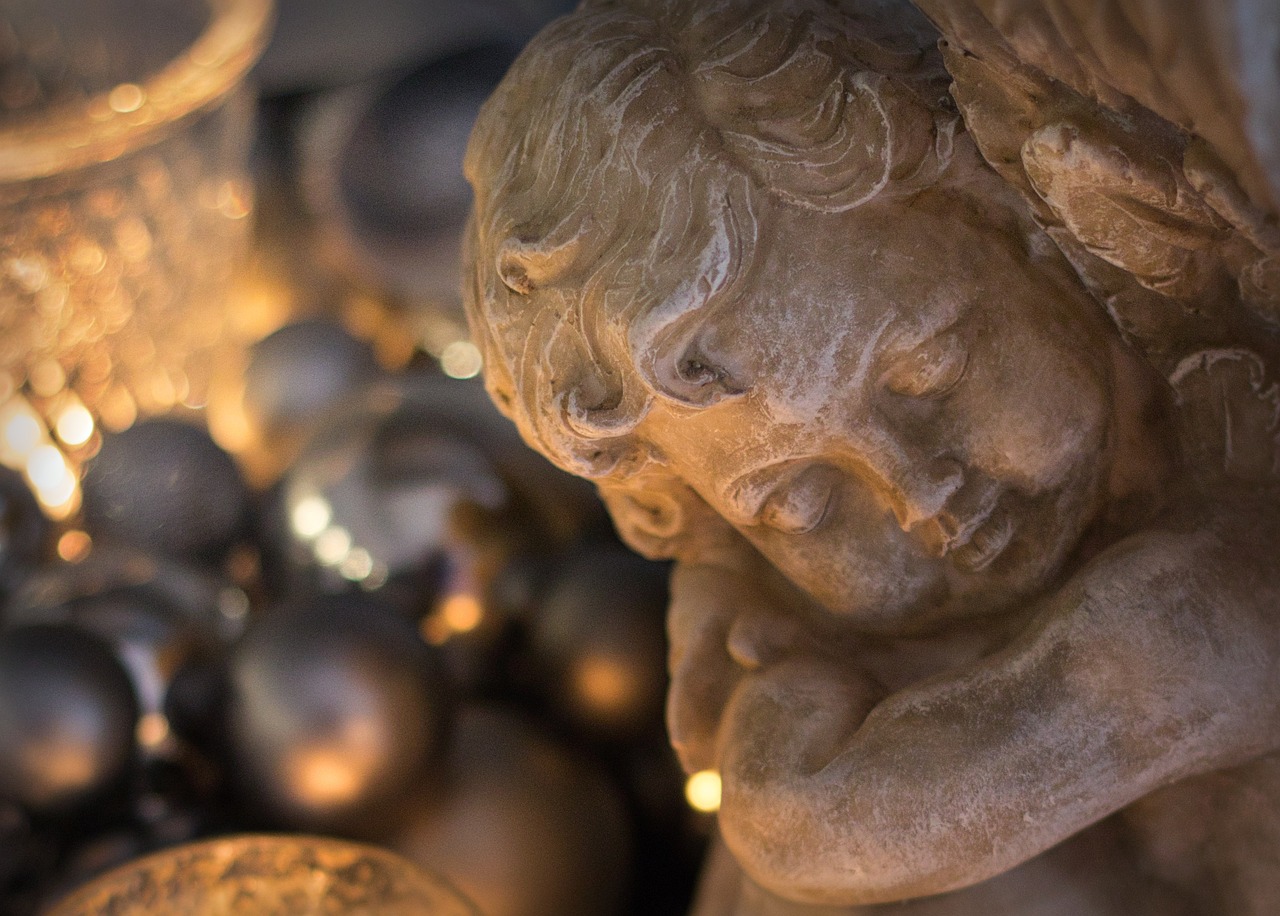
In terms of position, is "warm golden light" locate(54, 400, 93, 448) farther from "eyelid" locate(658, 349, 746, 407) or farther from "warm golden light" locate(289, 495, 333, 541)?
"eyelid" locate(658, 349, 746, 407)

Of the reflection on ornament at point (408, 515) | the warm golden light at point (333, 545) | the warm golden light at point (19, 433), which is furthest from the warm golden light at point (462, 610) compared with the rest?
the warm golden light at point (19, 433)

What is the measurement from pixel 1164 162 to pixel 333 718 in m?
0.74

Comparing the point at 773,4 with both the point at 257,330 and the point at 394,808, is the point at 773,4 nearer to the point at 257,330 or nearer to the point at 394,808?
the point at 394,808

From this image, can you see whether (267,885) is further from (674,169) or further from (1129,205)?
(1129,205)

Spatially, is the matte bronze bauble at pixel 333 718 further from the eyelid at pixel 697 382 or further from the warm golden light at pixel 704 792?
the eyelid at pixel 697 382

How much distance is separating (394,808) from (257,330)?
50.1 inches

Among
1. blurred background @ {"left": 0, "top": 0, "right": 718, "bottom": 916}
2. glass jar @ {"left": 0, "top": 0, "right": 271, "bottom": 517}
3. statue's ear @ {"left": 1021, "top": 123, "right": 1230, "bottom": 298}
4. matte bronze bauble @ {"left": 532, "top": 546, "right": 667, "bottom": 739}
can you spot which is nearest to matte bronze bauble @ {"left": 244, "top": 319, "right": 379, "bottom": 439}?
blurred background @ {"left": 0, "top": 0, "right": 718, "bottom": 916}

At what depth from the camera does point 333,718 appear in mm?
1021

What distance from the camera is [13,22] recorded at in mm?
2170

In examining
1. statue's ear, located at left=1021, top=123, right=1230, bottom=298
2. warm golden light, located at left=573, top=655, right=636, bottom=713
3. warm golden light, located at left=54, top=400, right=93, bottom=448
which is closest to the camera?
statue's ear, located at left=1021, top=123, right=1230, bottom=298

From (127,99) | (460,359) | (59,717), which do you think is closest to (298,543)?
(59,717)

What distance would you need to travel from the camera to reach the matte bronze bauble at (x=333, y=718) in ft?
3.34

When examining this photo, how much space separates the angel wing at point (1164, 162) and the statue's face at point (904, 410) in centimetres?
5

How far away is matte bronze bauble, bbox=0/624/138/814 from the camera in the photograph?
102 cm
